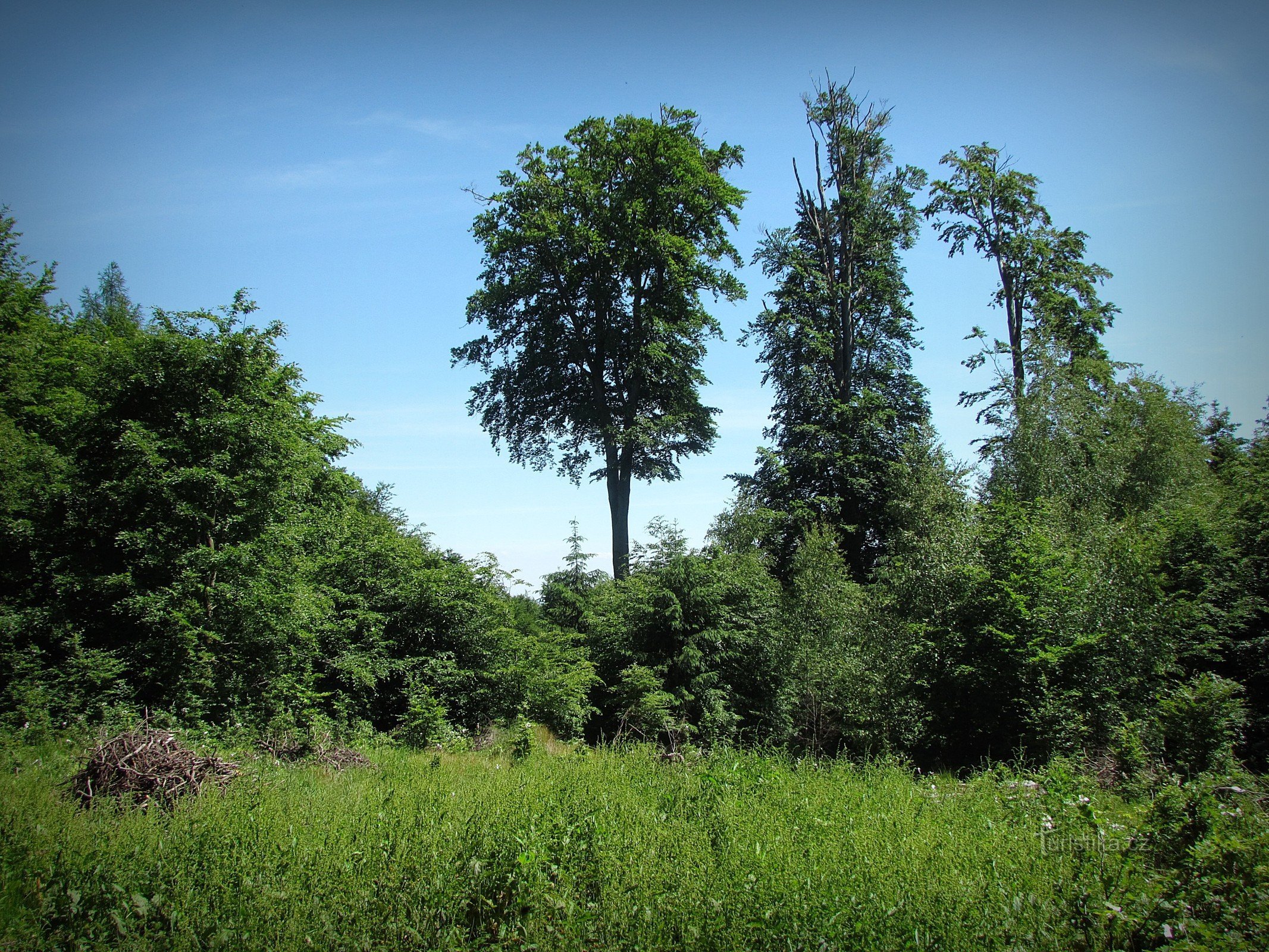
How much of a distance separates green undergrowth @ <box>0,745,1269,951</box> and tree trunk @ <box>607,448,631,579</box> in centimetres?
1649

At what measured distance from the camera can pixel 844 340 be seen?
26.6 m

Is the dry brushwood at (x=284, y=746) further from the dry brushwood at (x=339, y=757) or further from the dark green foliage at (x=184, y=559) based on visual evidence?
the dark green foliage at (x=184, y=559)

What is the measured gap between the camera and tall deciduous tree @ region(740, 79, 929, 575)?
25484mm

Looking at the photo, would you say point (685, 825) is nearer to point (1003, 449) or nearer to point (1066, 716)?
point (1066, 716)

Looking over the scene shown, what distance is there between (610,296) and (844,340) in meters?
9.15

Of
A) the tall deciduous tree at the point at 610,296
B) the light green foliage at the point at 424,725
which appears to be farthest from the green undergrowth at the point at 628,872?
A: the tall deciduous tree at the point at 610,296

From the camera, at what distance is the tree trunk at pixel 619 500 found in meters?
23.7

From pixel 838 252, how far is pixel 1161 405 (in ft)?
40.3

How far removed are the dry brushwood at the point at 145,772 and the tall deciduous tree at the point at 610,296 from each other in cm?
1573

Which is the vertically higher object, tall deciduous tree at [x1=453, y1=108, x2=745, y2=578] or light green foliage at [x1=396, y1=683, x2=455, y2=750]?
tall deciduous tree at [x1=453, y1=108, x2=745, y2=578]

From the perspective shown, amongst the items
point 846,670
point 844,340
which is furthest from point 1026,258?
point 846,670

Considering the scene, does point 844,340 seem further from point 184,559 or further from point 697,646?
point 184,559

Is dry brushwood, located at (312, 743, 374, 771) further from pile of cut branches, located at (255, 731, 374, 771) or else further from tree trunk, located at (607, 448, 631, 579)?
tree trunk, located at (607, 448, 631, 579)

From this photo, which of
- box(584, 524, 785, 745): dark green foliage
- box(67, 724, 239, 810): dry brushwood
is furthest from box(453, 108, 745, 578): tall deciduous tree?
box(67, 724, 239, 810): dry brushwood
